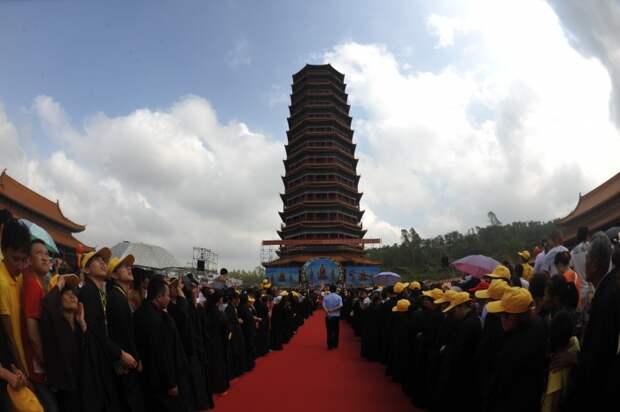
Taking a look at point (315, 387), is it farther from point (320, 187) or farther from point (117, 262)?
point (320, 187)

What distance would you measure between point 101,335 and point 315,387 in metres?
4.44

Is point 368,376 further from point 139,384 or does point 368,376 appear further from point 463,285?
point 139,384

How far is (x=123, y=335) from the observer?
3.85 metres

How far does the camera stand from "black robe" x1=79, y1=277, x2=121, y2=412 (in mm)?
3451

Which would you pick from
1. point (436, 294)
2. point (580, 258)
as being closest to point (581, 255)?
point (580, 258)

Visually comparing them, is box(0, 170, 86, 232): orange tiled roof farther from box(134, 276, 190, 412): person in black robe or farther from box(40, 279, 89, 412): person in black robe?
box(40, 279, 89, 412): person in black robe

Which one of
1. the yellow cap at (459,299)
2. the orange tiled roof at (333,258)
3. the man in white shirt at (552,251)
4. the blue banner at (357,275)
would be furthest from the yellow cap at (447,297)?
the blue banner at (357,275)

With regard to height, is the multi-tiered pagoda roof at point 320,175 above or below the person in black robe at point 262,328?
above

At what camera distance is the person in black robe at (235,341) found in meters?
7.85

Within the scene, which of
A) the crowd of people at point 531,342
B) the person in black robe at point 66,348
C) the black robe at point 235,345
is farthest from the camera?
the black robe at point 235,345

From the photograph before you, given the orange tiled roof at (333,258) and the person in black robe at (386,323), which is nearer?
the person in black robe at (386,323)

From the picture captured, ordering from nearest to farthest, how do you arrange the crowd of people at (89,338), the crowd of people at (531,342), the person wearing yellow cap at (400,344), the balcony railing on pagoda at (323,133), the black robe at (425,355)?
the crowd of people at (531,342) → the crowd of people at (89,338) → the black robe at (425,355) → the person wearing yellow cap at (400,344) → the balcony railing on pagoda at (323,133)

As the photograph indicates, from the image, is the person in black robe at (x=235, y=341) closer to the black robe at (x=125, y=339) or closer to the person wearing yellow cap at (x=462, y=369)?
the black robe at (x=125, y=339)

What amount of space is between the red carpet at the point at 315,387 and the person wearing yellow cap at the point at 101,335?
2.54m
